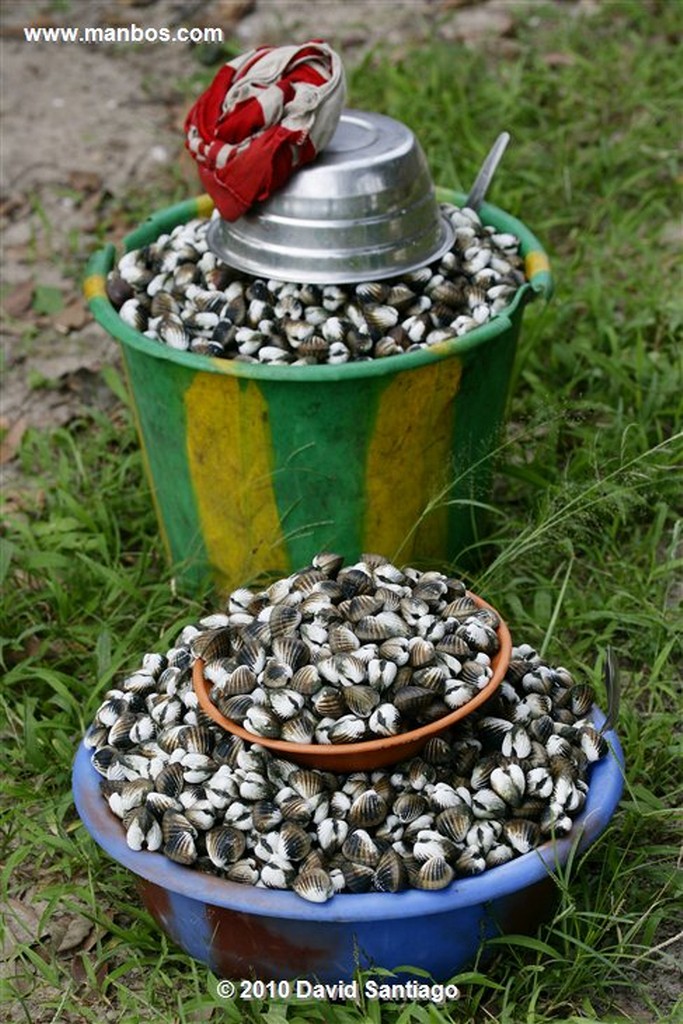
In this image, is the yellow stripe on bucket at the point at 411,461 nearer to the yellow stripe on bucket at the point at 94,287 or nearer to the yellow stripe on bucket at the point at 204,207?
the yellow stripe on bucket at the point at 94,287

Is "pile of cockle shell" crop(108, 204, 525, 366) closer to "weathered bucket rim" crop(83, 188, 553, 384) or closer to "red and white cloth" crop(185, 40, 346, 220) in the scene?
"weathered bucket rim" crop(83, 188, 553, 384)

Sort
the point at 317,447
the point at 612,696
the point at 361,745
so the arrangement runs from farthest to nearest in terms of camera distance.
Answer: the point at 317,447 → the point at 612,696 → the point at 361,745

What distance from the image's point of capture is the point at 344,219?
8.71 feet

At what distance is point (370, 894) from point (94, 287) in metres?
1.44

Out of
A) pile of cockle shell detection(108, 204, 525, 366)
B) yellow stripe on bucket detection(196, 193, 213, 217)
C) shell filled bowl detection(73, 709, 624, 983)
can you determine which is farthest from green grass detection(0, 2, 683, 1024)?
yellow stripe on bucket detection(196, 193, 213, 217)

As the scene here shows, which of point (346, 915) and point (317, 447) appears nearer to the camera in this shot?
point (346, 915)

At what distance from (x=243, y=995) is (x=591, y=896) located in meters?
0.55

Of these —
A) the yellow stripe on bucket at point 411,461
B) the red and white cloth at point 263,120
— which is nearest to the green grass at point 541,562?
the yellow stripe on bucket at point 411,461

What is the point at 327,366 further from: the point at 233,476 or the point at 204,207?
the point at 204,207

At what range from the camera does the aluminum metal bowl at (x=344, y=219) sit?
265cm

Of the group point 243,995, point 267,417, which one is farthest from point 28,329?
point 243,995

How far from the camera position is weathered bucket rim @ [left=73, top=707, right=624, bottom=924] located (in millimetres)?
1910

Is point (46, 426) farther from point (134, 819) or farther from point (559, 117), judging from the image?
point (559, 117)

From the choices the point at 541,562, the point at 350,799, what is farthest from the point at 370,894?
the point at 541,562
